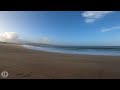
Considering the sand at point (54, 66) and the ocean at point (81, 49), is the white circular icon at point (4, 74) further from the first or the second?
the ocean at point (81, 49)

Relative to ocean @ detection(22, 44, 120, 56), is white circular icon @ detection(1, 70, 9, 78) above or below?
below

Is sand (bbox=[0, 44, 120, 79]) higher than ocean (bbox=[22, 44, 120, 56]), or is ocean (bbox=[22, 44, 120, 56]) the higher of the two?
ocean (bbox=[22, 44, 120, 56])

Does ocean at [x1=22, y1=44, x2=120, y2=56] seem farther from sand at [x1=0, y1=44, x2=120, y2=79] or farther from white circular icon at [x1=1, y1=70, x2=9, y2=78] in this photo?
white circular icon at [x1=1, y1=70, x2=9, y2=78]

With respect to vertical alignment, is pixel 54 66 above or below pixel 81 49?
below

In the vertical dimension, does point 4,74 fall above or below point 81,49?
below

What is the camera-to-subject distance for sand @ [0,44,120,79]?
5.51ft

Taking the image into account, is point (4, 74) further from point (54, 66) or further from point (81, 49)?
point (81, 49)

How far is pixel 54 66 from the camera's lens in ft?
5.54

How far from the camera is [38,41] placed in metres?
1.77

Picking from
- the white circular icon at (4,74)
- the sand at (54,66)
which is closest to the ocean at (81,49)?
the sand at (54,66)

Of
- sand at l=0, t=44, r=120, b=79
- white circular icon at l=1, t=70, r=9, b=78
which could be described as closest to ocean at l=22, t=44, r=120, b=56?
sand at l=0, t=44, r=120, b=79

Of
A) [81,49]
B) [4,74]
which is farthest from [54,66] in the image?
[4,74]
